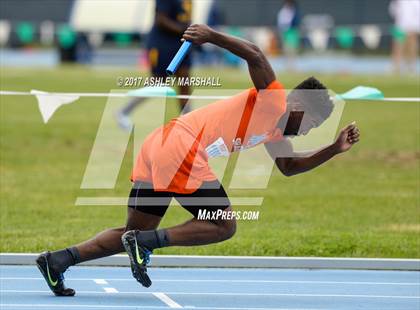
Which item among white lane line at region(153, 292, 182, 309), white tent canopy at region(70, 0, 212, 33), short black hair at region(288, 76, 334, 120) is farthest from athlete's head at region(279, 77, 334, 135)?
white tent canopy at region(70, 0, 212, 33)

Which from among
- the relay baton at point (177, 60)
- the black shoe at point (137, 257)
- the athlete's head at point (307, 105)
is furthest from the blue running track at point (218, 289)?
the relay baton at point (177, 60)

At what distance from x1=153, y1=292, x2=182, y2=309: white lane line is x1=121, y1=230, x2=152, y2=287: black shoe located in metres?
0.60

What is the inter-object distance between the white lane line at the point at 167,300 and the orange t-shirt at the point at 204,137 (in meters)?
0.96

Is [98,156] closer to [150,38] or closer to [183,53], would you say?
[150,38]

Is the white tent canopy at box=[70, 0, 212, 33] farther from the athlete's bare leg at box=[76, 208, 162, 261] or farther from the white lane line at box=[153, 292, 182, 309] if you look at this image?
the athlete's bare leg at box=[76, 208, 162, 261]

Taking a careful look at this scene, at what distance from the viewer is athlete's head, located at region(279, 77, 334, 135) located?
8.27 metres

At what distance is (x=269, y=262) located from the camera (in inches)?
411

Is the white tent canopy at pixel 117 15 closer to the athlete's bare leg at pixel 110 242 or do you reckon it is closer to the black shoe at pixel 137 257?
the athlete's bare leg at pixel 110 242

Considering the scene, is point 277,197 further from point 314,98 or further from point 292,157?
point 314,98

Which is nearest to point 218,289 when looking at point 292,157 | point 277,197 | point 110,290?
point 110,290

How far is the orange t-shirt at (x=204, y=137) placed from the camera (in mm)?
8188

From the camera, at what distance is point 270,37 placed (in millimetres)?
43219

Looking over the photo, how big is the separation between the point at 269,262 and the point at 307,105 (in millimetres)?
2473

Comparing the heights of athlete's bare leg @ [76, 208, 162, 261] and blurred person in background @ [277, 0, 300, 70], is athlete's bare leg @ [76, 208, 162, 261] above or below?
above
